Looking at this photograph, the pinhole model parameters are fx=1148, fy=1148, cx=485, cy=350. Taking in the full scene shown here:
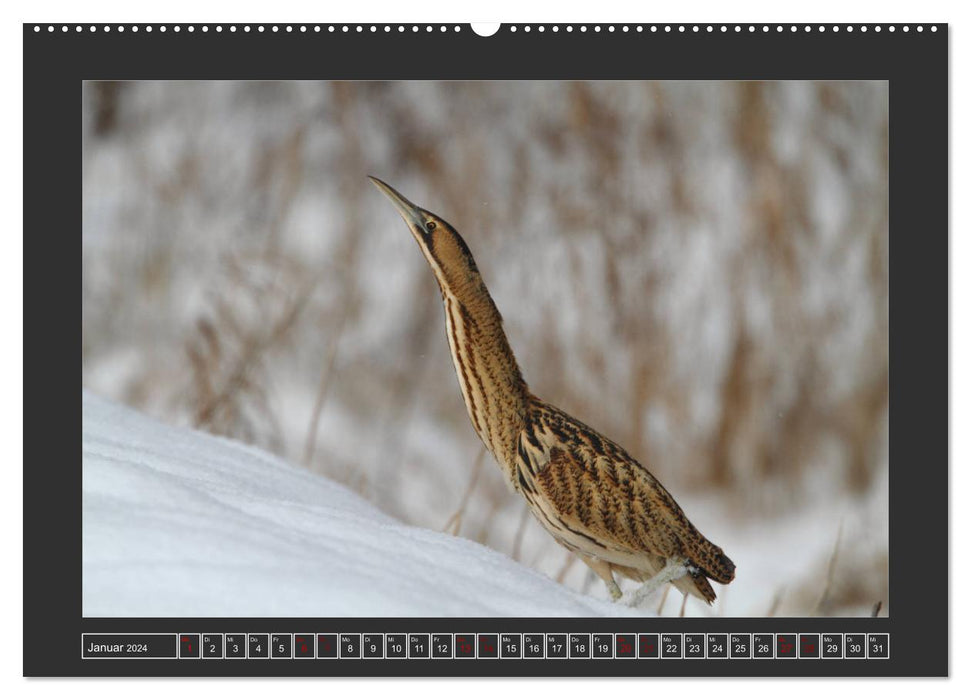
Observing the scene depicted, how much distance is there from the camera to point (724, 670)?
1.04 meters

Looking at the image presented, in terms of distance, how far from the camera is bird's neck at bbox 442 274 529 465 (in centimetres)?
140

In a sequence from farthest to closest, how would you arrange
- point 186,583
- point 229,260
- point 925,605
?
1. point 229,260
2. point 925,605
3. point 186,583

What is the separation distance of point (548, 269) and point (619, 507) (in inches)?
59.6

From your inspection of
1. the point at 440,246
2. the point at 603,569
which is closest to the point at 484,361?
the point at 440,246

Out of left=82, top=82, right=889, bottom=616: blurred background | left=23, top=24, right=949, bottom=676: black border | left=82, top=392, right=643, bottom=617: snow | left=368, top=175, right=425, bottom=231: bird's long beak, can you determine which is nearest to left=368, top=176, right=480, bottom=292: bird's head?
left=368, top=175, right=425, bottom=231: bird's long beak

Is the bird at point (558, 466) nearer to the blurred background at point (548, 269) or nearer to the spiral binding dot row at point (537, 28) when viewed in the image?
the spiral binding dot row at point (537, 28)

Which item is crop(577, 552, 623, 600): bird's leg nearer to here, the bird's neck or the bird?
the bird

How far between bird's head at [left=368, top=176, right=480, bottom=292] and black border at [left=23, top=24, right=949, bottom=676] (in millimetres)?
211

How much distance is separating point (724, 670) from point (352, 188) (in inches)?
83.8

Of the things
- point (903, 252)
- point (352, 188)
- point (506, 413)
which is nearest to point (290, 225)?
point (352, 188)

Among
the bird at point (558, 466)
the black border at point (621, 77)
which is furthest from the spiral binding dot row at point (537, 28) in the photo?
the bird at point (558, 466)

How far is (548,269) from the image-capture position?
2.83 meters

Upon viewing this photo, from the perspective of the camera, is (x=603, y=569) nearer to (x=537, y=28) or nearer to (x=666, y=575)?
(x=666, y=575)

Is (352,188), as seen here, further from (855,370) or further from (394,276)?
(855,370)
